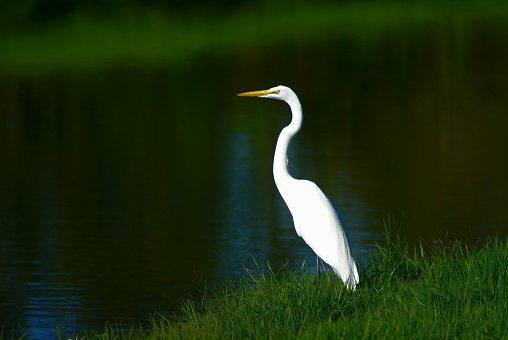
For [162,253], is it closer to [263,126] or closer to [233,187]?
[233,187]

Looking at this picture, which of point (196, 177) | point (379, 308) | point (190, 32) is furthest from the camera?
point (190, 32)

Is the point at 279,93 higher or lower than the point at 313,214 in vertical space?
higher

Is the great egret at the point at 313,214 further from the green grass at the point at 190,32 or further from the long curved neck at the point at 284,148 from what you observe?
the green grass at the point at 190,32

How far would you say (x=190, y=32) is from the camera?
135 ft

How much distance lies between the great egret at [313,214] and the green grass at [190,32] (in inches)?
954

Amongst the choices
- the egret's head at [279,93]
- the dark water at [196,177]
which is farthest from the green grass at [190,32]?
the egret's head at [279,93]

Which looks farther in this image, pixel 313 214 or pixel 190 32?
pixel 190 32

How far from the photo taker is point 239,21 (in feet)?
150

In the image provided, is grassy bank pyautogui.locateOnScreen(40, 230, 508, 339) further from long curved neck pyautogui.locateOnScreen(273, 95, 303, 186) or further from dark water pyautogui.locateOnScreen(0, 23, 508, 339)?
dark water pyautogui.locateOnScreen(0, 23, 508, 339)

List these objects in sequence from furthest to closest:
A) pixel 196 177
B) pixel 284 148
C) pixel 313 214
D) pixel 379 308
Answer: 1. pixel 196 177
2. pixel 284 148
3. pixel 313 214
4. pixel 379 308

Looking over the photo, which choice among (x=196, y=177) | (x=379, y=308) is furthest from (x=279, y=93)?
(x=196, y=177)

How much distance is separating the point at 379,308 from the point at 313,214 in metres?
1.17

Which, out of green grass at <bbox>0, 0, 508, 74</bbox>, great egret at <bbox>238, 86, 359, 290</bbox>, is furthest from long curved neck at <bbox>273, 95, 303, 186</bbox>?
green grass at <bbox>0, 0, 508, 74</bbox>

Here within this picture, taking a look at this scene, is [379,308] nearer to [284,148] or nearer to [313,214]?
[313,214]
